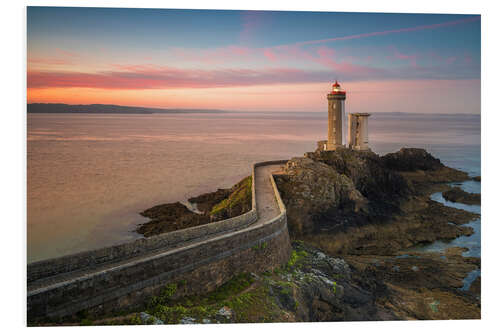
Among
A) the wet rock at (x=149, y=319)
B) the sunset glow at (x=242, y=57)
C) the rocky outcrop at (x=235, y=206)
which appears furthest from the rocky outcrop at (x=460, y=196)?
the wet rock at (x=149, y=319)

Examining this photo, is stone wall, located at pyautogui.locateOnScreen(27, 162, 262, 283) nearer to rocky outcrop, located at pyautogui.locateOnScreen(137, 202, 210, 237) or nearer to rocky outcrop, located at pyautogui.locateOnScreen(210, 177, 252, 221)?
rocky outcrop, located at pyautogui.locateOnScreen(137, 202, 210, 237)

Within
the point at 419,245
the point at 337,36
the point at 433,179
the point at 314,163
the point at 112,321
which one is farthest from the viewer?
the point at 433,179

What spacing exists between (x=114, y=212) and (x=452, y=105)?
37.0ft

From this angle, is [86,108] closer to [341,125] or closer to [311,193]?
[311,193]

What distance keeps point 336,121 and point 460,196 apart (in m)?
7.95

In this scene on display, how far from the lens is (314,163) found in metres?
18.0

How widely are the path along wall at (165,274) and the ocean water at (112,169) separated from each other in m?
2.65

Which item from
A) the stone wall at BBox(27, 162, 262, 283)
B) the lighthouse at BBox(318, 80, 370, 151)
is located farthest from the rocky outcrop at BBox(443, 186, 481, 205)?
the stone wall at BBox(27, 162, 262, 283)

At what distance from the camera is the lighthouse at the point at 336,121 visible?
2234 cm

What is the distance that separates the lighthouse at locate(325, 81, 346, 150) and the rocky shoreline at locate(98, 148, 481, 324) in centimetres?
224

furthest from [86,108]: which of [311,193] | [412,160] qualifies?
[412,160]

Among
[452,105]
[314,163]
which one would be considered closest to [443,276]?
[452,105]
